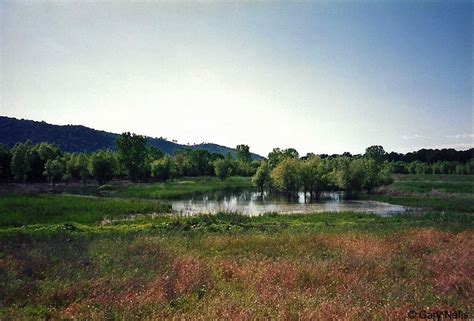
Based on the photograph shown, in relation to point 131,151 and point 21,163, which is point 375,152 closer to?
point 131,151

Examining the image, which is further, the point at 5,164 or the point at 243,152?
the point at 243,152

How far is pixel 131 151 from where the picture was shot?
4286 inches

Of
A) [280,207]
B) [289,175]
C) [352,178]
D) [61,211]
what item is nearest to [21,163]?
[61,211]

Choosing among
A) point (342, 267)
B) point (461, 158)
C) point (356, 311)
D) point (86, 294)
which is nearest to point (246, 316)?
point (356, 311)

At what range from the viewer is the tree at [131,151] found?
Result: 4240 inches

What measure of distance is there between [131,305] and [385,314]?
6.93 m

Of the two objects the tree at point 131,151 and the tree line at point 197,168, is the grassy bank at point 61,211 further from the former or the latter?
the tree at point 131,151

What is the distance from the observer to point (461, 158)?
181250 millimetres

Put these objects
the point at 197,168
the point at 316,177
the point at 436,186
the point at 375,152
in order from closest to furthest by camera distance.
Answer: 1. the point at 316,177
2. the point at 436,186
3. the point at 375,152
4. the point at 197,168

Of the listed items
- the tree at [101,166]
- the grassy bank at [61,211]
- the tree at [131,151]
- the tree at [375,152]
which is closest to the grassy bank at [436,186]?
the tree at [375,152]

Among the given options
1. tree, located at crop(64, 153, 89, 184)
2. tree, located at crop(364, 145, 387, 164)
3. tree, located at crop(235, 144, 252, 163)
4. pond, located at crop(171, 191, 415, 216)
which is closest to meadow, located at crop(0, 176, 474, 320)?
pond, located at crop(171, 191, 415, 216)

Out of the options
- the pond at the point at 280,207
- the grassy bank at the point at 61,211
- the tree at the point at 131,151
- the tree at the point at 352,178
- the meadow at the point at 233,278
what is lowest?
the pond at the point at 280,207

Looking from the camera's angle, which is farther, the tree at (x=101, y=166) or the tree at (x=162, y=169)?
the tree at (x=162, y=169)

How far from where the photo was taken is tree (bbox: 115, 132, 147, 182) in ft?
353
